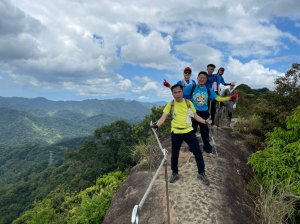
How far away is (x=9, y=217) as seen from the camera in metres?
75.9

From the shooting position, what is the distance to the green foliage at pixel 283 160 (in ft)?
23.4

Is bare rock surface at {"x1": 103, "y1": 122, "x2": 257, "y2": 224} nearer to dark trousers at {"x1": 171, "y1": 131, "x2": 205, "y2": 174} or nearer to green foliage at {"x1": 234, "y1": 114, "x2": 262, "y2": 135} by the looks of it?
dark trousers at {"x1": 171, "y1": 131, "x2": 205, "y2": 174}

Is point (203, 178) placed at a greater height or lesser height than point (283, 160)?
lesser

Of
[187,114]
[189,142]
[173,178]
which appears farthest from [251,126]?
[187,114]

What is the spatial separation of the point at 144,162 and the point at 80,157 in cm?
4566

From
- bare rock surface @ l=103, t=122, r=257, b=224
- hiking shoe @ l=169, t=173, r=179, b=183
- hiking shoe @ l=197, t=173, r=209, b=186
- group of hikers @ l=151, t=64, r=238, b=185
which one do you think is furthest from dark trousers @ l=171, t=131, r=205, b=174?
bare rock surface @ l=103, t=122, r=257, b=224

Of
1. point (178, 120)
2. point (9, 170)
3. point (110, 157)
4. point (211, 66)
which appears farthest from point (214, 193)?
point (9, 170)

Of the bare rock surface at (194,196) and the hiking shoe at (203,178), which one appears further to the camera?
the hiking shoe at (203,178)

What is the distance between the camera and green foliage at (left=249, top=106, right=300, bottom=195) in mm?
7125

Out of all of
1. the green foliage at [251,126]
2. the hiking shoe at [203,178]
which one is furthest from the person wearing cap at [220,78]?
the hiking shoe at [203,178]

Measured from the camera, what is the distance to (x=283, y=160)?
7.65 m

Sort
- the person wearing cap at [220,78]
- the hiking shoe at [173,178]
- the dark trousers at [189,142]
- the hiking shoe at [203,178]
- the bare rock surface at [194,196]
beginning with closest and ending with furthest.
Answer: the bare rock surface at [194,196]
the dark trousers at [189,142]
the hiking shoe at [203,178]
the hiking shoe at [173,178]
the person wearing cap at [220,78]

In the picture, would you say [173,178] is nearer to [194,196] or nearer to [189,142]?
[194,196]

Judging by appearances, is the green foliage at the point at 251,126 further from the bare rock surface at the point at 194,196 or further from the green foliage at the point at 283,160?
the green foliage at the point at 283,160
